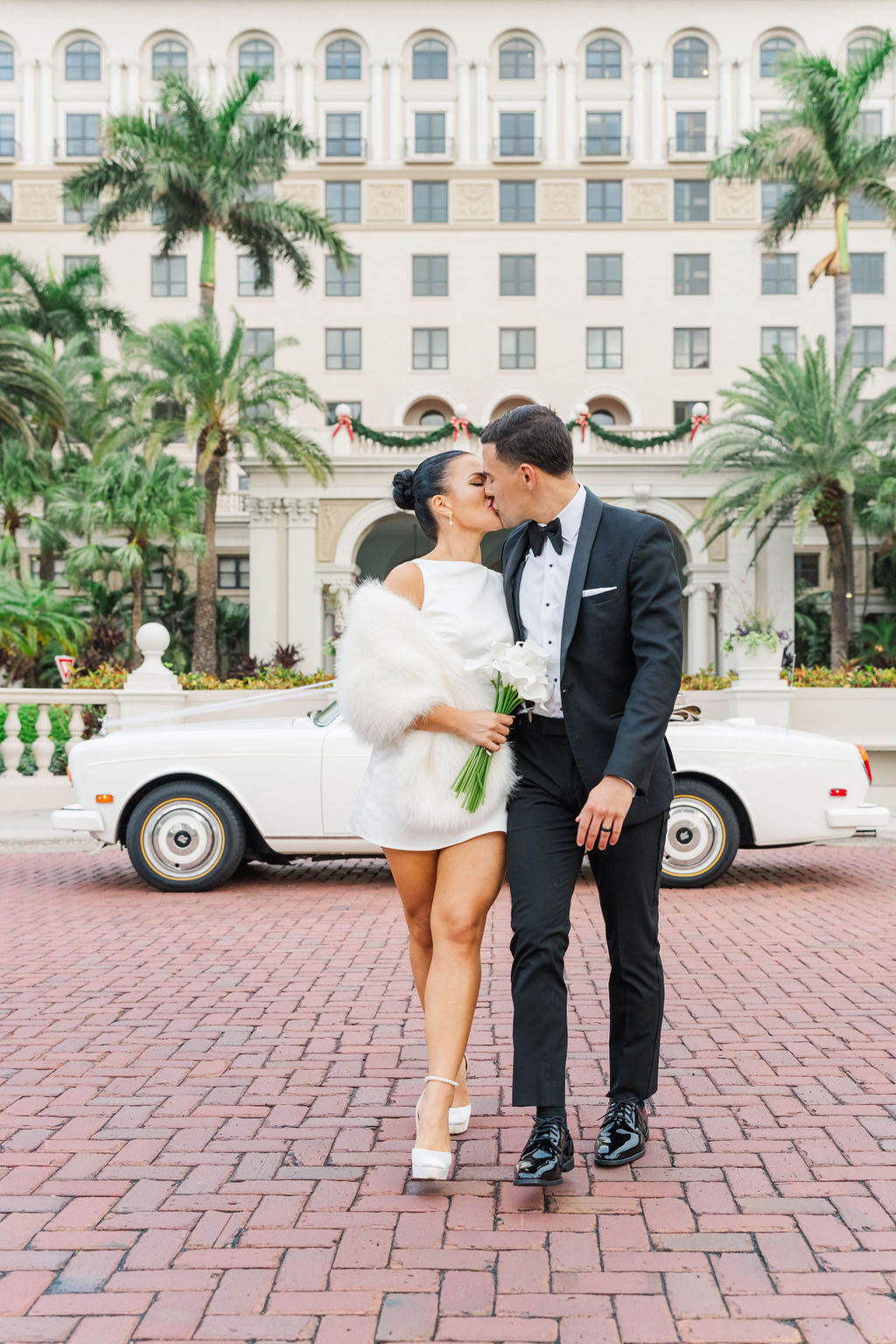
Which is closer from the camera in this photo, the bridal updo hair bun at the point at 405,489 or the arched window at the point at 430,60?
the bridal updo hair bun at the point at 405,489

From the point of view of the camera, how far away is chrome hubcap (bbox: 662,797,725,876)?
314 inches

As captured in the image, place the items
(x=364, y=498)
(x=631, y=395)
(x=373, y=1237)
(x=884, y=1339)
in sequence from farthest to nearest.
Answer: (x=631, y=395) < (x=364, y=498) < (x=373, y=1237) < (x=884, y=1339)

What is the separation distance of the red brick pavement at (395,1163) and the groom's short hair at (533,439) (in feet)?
6.40

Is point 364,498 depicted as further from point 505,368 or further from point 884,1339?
point 884,1339

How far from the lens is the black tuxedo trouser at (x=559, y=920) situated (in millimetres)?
3164

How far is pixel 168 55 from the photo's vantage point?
1795 inches

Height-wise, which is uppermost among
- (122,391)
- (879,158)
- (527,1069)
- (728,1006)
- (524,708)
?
(879,158)

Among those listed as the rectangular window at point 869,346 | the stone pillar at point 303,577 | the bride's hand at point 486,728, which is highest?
the rectangular window at point 869,346

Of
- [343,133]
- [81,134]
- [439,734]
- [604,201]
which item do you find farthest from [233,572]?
[439,734]

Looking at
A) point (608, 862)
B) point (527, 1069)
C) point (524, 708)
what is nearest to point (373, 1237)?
point (527, 1069)

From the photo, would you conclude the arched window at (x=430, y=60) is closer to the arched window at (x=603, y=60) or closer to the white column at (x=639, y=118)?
the arched window at (x=603, y=60)

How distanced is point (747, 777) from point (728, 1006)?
2.99 m

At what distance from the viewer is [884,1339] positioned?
2.37 metres

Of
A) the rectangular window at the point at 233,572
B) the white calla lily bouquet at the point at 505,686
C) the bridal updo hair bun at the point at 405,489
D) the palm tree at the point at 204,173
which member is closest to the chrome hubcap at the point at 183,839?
the bridal updo hair bun at the point at 405,489
